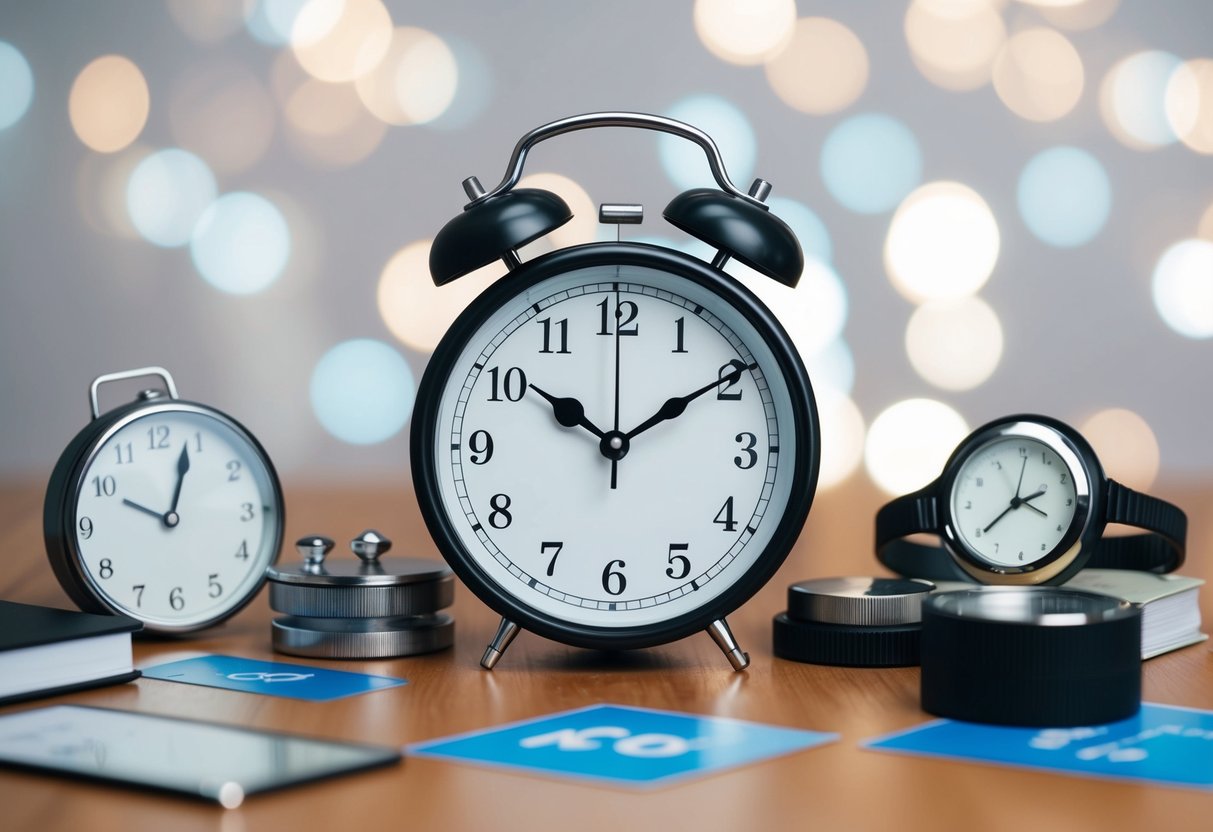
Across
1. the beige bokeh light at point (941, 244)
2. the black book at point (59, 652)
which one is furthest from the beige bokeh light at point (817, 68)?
the black book at point (59, 652)

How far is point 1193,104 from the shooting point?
2061 millimetres

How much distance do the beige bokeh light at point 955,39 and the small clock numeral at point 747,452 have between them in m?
1.01

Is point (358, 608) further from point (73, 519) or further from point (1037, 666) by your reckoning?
point (1037, 666)

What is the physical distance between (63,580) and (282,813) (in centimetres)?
71

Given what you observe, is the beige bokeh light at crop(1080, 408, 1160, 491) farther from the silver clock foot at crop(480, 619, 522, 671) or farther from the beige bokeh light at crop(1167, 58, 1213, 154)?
the silver clock foot at crop(480, 619, 522, 671)

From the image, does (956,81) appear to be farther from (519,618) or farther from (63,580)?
(63,580)

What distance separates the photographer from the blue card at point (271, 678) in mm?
1161

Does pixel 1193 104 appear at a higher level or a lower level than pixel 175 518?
higher

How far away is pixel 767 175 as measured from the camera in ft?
6.68

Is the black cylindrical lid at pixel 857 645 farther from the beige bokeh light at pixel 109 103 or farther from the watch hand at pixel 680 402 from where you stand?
the beige bokeh light at pixel 109 103

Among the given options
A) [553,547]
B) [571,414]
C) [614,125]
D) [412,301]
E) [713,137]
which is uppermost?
[713,137]

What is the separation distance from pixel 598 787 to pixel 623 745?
0.35 ft

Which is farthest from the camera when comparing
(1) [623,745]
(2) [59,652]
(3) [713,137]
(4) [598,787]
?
(3) [713,137]

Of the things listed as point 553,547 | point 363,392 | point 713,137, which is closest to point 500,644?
point 553,547
